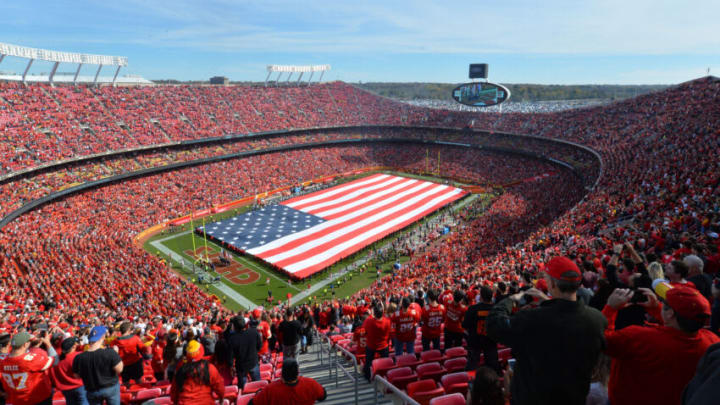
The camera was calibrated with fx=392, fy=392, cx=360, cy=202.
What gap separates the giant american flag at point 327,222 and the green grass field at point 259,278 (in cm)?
64

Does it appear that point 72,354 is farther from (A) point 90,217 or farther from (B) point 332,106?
(B) point 332,106

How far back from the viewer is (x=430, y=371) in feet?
20.8

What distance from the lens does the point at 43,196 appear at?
3122cm

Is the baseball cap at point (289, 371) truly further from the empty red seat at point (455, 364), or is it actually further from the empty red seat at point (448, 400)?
the empty red seat at point (455, 364)

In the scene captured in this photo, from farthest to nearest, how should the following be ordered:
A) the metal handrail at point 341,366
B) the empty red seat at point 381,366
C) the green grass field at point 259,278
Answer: the green grass field at point 259,278 < the empty red seat at point 381,366 < the metal handrail at point 341,366

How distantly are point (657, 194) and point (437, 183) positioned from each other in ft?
100

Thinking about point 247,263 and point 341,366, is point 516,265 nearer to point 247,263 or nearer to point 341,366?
point 341,366

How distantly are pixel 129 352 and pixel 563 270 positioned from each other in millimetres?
7527

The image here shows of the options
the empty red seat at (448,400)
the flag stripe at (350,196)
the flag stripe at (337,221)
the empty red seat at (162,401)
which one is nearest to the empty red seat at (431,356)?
the empty red seat at (448,400)

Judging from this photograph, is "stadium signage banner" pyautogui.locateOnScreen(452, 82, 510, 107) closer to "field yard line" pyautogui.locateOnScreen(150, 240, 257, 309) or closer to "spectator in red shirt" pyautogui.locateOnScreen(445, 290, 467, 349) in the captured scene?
"field yard line" pyautogui.locateOnScreen(150, 240, 257, 309)

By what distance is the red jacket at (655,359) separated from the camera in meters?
2.82

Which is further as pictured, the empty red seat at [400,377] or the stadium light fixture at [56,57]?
the stadium light fixture at [56,57]

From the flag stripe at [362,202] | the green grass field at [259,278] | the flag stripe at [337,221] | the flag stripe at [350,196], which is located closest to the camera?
the green grass field at [259,278]

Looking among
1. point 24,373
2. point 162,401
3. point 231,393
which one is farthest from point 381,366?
point 24,373
